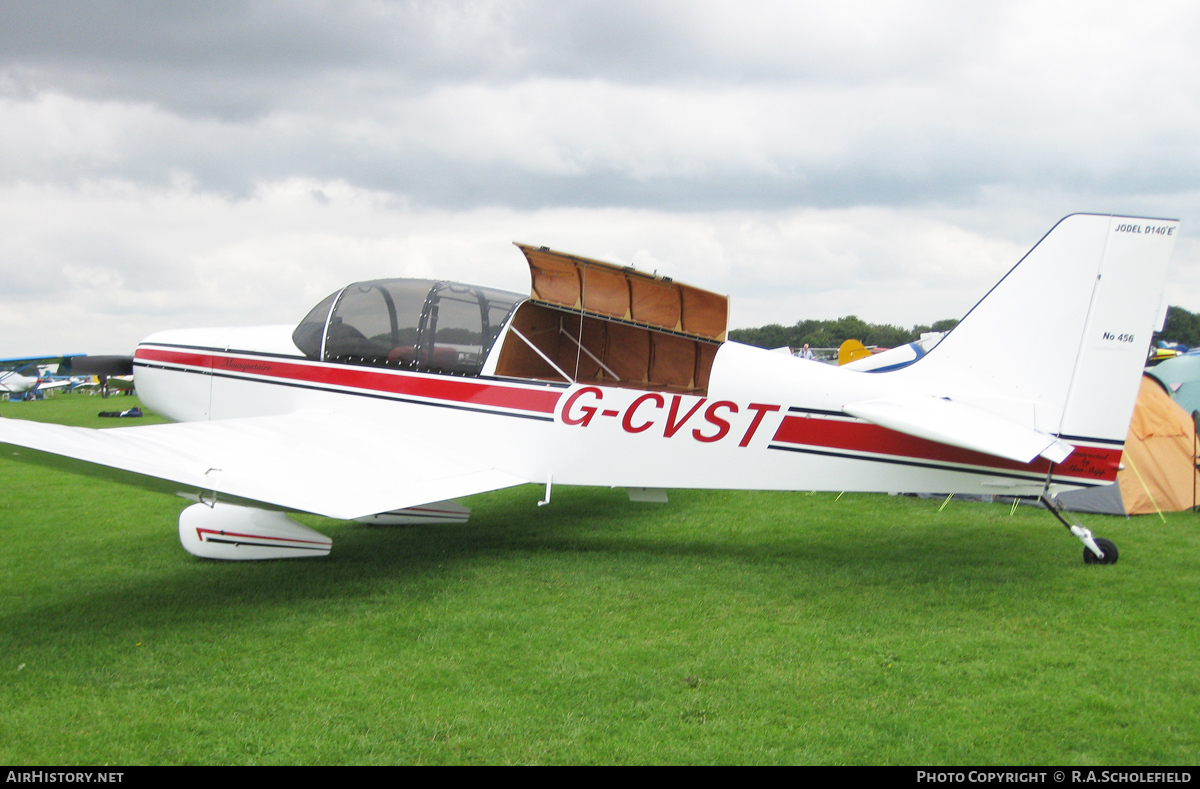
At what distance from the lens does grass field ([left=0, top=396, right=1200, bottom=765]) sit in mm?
3350

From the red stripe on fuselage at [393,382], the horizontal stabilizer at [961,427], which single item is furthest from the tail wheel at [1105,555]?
the red stripe on fuselage at [393,382]

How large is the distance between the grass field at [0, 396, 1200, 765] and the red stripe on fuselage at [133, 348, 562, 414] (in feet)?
4.10

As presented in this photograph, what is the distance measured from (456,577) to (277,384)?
2625 mm

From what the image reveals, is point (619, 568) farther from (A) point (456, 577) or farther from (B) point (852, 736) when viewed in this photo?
(B) point (852, 736)

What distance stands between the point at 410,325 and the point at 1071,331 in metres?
4.83

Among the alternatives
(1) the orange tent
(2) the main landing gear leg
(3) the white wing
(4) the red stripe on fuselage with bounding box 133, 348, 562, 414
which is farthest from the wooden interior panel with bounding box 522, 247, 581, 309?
(1) the orange tent

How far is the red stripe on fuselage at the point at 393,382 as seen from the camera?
6.50 metres

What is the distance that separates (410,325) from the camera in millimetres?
6859

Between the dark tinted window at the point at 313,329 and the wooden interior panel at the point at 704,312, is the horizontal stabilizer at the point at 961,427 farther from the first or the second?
the dark tinted window at the point at 313,329

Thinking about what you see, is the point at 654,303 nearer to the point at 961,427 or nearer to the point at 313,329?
the point at 961,427

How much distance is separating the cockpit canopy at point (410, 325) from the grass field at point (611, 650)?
62.3 inches

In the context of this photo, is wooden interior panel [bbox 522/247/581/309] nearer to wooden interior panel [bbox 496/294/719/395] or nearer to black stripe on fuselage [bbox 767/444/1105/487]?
wooden interior panel [bbox 496/294/719/395]
